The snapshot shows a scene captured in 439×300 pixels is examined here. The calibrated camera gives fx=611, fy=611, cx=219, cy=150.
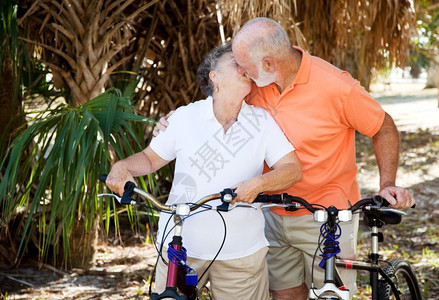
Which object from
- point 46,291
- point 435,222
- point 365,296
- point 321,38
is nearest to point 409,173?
point 435,222

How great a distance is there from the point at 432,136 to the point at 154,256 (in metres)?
8.66

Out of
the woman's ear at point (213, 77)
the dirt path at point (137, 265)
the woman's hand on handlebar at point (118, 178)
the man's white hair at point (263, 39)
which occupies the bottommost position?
the dirt path at point (137, 265)

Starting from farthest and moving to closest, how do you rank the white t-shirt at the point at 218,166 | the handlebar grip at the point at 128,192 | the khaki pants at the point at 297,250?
the khaki pants at the point at 297,250 → the white t-shirt at the point at 218,166 → the handlebar grip at the point at 128,192

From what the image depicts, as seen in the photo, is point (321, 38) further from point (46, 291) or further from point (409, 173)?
point (409, 173)

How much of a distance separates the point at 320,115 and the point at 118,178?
37.3 inches

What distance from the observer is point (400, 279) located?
11.7 ft

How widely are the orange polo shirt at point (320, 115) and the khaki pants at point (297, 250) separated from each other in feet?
0.50

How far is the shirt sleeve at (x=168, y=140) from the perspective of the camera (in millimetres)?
2600

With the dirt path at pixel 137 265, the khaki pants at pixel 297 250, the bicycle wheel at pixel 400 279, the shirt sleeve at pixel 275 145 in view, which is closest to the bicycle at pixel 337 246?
the bicycle wheel at pixel 400 279

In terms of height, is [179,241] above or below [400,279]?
above

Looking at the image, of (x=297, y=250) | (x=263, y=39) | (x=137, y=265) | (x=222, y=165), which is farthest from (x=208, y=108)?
(x=137, y=265)

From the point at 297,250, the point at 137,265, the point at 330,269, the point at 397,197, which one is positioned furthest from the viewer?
the point at 137,265

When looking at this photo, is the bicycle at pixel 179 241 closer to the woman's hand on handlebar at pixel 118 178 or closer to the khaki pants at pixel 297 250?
the woman's hand on handlebar at pixel 118 178

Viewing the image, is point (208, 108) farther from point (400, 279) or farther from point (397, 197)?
point (400, 279)
